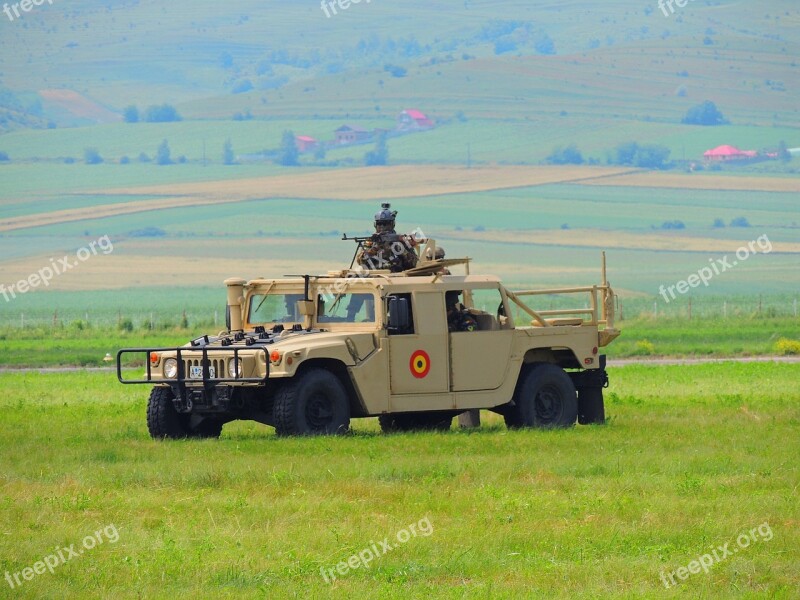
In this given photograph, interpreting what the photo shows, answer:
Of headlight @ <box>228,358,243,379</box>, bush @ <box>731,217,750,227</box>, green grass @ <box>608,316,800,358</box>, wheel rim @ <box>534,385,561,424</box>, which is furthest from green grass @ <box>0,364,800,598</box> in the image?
bush @ <box>731,217,750,227</box>

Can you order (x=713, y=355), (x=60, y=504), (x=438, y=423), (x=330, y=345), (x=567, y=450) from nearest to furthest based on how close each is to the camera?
(x=60, y=504), (x=567, y=450), (x=330, y=345), (x=438, y=423), (x=713, y=355)

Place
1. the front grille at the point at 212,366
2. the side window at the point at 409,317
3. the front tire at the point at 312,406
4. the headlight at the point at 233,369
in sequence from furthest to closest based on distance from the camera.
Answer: the side window at the point at 409,317 < the front grille at the point at 212,366 < the front tire at the point at 312,406 < the headlight at the point at 233,369

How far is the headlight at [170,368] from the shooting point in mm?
20627

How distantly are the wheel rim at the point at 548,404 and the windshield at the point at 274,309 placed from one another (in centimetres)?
356

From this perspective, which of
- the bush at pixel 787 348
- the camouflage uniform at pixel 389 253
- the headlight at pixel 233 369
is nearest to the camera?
the headlight at pixel 233 369

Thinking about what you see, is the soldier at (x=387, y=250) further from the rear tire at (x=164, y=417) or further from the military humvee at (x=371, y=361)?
the rear tire at (x=164, y=417)

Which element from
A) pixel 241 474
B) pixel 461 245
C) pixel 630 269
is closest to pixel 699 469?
pixel 241 474

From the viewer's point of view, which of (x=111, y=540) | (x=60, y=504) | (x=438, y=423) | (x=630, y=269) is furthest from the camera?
(x=630, y=269)

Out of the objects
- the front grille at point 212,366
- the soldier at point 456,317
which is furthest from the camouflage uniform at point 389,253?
the front grille at point 212,366

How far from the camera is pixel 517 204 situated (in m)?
188

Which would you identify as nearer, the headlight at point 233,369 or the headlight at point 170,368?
the headlight at point 233,369

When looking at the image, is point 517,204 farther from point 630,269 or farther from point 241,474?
point 241,474

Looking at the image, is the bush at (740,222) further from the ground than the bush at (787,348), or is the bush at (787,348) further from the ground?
the bush at (740,222)

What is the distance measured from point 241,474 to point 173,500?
5.10 feet
